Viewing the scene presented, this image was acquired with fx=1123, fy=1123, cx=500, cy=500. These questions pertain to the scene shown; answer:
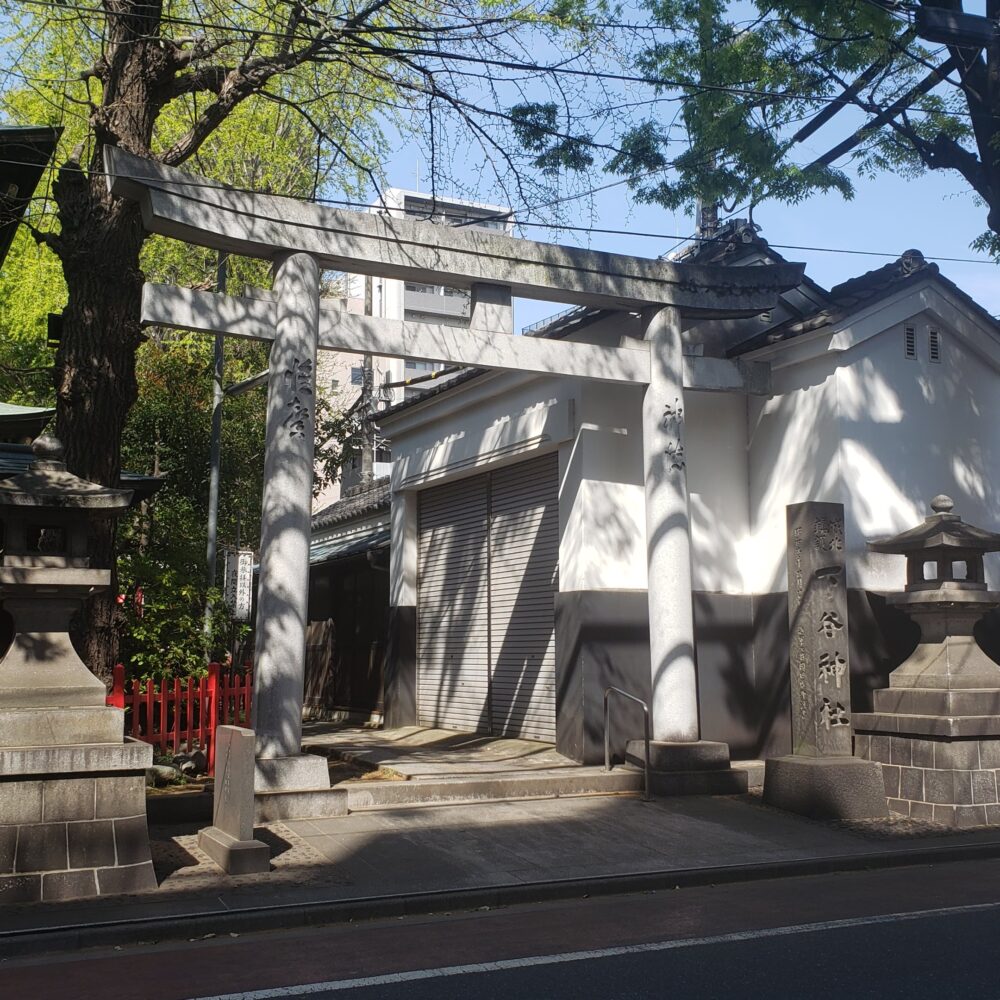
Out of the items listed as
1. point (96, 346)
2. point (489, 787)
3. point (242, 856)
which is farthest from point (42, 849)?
point (96, 346)

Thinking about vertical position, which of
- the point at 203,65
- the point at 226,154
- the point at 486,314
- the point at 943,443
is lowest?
the point at 943,443

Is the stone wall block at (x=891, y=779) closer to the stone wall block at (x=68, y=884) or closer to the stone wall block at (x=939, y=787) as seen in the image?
the stone wall block at (x=939, y=787)

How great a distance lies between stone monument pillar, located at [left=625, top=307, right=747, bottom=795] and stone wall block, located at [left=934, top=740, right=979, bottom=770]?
2337mm

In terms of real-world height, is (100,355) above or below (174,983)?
above

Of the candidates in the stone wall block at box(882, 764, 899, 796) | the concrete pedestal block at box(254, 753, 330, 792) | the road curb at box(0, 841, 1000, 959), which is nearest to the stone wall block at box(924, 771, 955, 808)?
the stone wall block at box(882, 764, 899, 796)

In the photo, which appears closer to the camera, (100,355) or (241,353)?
(100,355)

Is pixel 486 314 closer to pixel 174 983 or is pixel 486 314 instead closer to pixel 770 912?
pixel 770 912

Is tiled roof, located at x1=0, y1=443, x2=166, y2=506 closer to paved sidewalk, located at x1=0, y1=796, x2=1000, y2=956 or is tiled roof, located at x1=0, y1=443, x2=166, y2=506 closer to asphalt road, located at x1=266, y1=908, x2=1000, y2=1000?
paved sidewalk, located at x1=0, y1=796, x2=1000, y2=956

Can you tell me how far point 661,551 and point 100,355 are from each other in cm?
680

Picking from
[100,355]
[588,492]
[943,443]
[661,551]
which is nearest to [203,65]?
[100,355]

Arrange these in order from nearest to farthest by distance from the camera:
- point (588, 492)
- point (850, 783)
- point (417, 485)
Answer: point (850, 783) < point (588, 492) < point (417, 485)

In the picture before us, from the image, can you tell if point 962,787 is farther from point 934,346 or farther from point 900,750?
point 934,346

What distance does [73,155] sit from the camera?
12766 mm

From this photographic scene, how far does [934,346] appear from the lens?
50.2 feet
